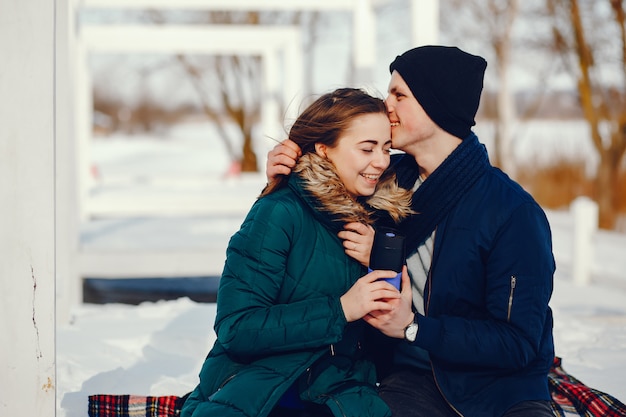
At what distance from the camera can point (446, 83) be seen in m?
3.06

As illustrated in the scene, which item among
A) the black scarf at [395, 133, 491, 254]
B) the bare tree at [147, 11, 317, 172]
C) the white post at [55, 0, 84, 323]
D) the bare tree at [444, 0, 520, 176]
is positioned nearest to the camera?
the black scarf at [395, 133, 491, 254]

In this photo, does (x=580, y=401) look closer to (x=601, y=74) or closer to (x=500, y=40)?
(x=601, y=74)

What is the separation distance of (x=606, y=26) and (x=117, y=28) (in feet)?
45.3

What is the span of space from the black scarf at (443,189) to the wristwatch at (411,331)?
0.41m

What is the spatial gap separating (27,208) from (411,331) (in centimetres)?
128

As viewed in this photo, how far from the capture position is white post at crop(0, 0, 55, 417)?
7.93 ft

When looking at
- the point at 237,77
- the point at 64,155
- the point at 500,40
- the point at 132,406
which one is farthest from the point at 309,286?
the point at 237,77

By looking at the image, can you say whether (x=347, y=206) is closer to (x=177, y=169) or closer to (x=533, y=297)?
(x=533, y=297)

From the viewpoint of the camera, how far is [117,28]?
41.5ft

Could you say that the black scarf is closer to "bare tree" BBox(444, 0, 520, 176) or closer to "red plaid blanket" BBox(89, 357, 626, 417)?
"red plaid blanket" BBox(89, 357, 626, 417)

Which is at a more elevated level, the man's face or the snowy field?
the man's face

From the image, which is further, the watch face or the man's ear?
the man's ear

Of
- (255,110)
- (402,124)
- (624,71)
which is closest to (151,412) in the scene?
(402,124)

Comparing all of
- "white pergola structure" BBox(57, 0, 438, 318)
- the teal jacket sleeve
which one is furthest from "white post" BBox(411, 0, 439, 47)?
the teal jacket sleeve
